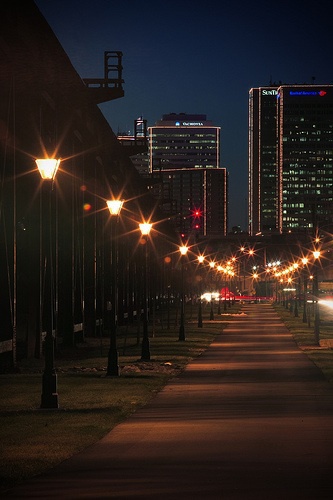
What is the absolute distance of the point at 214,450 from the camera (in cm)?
1550

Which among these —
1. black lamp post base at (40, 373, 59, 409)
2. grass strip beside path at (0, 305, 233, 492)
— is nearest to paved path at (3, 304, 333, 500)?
grass strip beside path at (0, 305, 233, 492)

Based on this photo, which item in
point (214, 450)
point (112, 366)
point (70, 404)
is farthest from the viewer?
point (112, 366)

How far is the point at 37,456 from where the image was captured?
15148mm

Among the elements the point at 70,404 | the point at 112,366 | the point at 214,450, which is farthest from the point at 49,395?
the point at 112,366

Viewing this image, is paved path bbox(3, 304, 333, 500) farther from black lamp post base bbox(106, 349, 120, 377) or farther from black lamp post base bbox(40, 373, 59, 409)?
black lamp post base bbox(106, 349, 120, 377)

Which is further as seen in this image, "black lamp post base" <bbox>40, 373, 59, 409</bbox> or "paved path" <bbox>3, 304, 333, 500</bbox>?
"black lamp post base" <bbox>40, 373, 59, 409</bbox>

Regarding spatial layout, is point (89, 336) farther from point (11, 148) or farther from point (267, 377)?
point (267, 377)

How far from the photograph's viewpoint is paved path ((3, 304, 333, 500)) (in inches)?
474

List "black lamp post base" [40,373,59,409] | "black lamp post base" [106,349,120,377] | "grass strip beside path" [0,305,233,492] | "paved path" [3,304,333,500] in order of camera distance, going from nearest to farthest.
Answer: "paved path" [3,304,333,500]
"grass strip beside path" [0,305,233,492]
"black lamp post base" [40,373,59,409]
"black lamp post base" [106,349,120,377]

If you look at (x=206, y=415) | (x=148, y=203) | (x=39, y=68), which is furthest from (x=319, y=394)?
(x=148, y=203)

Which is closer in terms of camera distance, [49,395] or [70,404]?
[49,395]

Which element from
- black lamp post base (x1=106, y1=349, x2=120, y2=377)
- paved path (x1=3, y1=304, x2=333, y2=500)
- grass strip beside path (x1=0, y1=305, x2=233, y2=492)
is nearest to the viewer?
paved path (x1=3, y1=304, x2=333, y2=500)

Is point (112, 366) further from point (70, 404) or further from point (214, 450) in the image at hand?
point (214, 450)

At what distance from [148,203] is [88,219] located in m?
52.1
